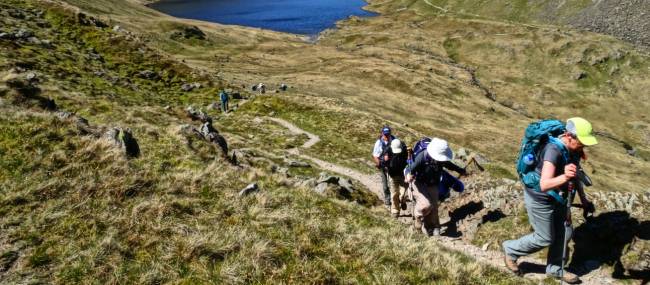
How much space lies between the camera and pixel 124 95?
113ft

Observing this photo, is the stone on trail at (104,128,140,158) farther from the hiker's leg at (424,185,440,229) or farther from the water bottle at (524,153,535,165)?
the water bottle at (524,153,535,165)

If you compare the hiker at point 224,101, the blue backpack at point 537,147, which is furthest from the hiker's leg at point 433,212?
the hiker at point 224,101

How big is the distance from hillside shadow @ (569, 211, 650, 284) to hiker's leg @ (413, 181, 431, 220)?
418 centimetres

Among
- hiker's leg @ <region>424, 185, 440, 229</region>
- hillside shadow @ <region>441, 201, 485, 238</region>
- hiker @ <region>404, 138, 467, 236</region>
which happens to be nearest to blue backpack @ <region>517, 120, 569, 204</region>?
hiker @ <region>404, 138, 467, 236</region>

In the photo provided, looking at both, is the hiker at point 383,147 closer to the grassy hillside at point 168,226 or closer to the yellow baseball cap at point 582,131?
the grassy hillside at point 168,226

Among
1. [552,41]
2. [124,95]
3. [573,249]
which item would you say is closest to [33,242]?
[573,249]

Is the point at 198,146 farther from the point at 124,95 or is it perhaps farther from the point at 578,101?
the point at 578,101

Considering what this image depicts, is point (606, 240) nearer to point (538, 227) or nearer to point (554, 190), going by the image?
point (538, 227)

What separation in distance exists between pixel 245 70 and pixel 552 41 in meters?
103

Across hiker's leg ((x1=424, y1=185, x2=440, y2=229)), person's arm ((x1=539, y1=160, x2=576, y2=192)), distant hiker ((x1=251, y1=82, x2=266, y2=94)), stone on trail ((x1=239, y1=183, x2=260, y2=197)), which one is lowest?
distant hiker ((x1=251, y1=82, x2=266, y2=94))

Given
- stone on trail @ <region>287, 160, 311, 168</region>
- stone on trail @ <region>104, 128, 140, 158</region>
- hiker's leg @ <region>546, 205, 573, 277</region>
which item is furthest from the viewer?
stone on trail @ <region>287, 160, 311, 168</region>

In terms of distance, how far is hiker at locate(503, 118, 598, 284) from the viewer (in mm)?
8406

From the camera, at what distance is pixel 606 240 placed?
1159 centimetres

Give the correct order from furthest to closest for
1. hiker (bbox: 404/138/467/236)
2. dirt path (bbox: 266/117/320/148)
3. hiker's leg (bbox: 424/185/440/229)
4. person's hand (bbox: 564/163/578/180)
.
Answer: dirt path (bbox: 266/117/320/148), hiker's leg (bbox: 424/185/440/229), hiker (bbox: 404/138/467/236), person's hand (bbox: 564/163/578/180)
